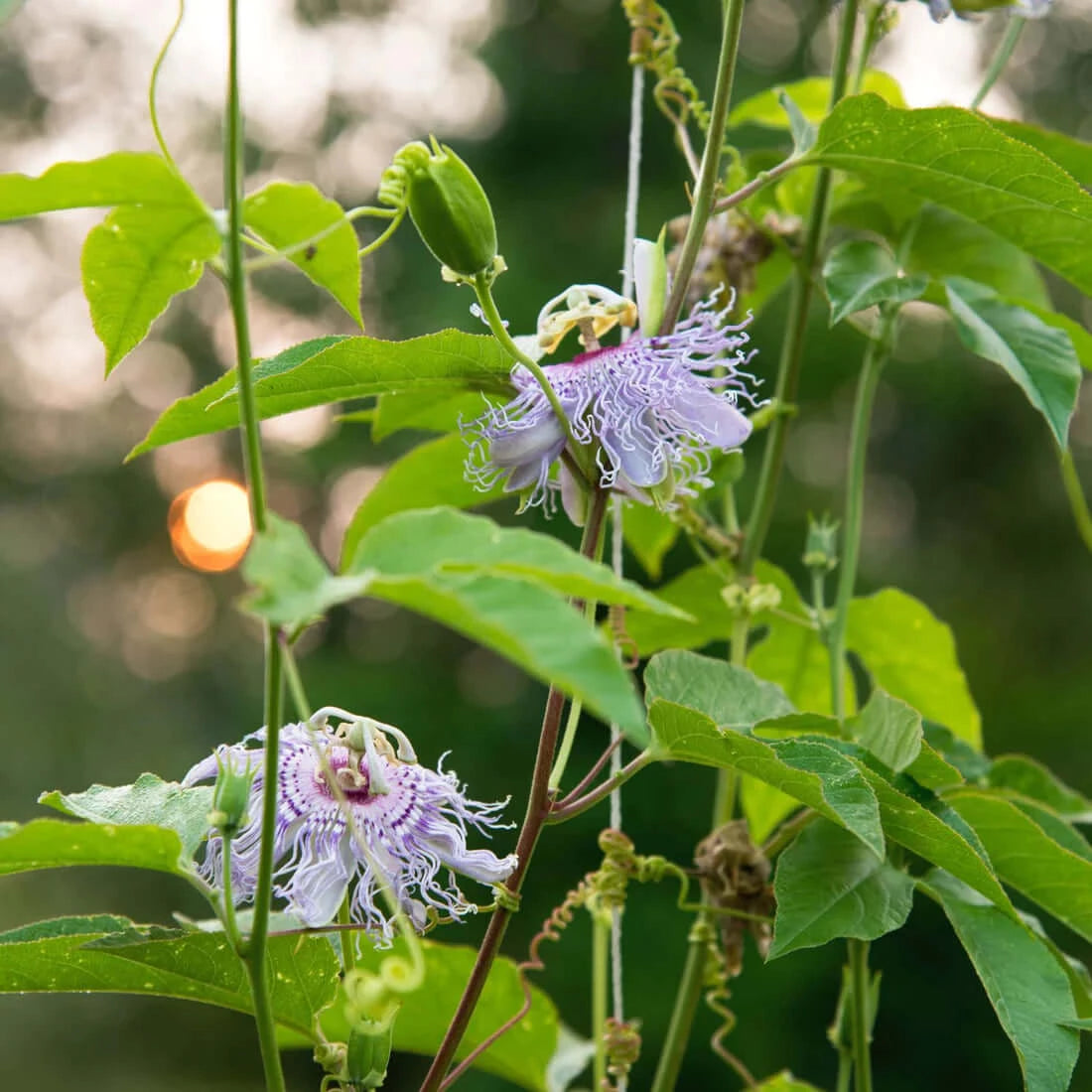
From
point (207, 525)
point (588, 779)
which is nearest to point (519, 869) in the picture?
point (588, 779)

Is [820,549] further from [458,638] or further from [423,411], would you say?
[458,638]

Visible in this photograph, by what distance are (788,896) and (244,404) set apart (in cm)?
24

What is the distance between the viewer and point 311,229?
1.18 ft

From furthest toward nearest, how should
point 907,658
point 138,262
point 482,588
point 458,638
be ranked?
point 458,638, point 907,658, point 138,262, point 482,588

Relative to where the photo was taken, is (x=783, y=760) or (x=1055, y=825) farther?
(x=1055, y=825)

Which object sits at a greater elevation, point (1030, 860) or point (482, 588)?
point (482, 588)

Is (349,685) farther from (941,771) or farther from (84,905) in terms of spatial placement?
(941,771)

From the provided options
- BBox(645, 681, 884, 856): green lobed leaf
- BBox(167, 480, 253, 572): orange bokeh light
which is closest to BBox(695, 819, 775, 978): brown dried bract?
BBox(645, 681, 884, 856): green lobed leaf

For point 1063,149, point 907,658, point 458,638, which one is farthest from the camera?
point 458,638

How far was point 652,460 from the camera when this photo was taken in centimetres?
41

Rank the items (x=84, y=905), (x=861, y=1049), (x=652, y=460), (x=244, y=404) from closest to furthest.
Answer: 1. (x=244, y=404)
2. (x=652, y=460)
3. (x=861, y=1049)
4. (x=84, y=905)

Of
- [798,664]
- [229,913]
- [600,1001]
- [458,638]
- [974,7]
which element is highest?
[974,7]

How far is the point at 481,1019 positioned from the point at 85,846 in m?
0.29

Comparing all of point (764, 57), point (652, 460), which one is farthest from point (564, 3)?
point (652, 460)
